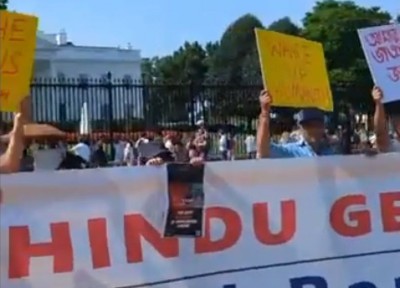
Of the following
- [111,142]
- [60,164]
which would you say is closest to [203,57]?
[111,142]

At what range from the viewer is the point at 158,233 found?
4762mm

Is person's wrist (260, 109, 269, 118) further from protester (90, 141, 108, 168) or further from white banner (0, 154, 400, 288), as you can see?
protester (90, 141, 108, 168)

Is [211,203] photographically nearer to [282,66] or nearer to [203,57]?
[282,66]

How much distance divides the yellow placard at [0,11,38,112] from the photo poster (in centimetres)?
76

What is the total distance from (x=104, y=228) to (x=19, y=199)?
387 millimetres

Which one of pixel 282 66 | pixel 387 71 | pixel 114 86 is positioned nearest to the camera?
pixel 282 66

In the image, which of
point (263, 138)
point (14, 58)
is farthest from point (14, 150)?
point (263, 138)

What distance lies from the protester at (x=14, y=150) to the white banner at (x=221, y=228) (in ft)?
0.23

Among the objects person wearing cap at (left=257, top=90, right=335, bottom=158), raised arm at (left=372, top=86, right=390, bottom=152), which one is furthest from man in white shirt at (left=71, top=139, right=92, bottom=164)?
person wearing cap at (left=257, top=90, right=335, bottom=158)

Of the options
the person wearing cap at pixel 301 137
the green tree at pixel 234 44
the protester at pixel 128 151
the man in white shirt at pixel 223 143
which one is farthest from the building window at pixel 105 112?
the green tree at pixel 234 44

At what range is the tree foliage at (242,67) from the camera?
→ 60.7 ft

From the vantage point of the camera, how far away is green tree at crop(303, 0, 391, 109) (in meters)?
51.5

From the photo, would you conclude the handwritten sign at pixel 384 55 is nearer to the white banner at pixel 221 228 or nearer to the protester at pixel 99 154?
the white banner at pixel 221 228

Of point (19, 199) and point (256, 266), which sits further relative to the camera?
point (256, 266)
